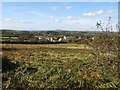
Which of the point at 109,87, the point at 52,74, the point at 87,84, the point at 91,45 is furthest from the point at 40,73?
the point at 91,45

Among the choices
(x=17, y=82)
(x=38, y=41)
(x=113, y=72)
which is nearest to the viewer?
(x=17, y=82)

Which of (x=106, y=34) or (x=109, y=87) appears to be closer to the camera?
(x=109, y=87)

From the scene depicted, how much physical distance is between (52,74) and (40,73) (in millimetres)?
339

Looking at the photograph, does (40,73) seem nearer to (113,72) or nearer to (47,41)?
(113,72)

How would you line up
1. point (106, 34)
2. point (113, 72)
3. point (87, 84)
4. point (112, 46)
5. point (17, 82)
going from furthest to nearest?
1. point (106, 34)
2. point (112, 46)
3. point (113, 72)
4. point (87, 84)
5. point (17, 82)

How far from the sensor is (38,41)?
229 feet

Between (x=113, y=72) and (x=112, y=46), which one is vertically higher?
(x=112, y=46)

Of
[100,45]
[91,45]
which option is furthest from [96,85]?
[91,45]

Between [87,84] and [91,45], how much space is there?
5.97m

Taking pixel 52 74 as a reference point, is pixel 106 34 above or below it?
above

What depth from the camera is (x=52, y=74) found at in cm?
695

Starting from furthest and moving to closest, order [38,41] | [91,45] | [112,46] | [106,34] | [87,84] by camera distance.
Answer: [38,41] < [91,45] < [106,34] < [112,46] < [87,84]

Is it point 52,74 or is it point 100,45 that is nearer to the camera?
point 52,74

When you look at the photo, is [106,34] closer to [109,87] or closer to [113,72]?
[113,72]
